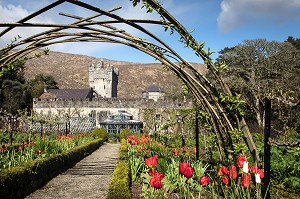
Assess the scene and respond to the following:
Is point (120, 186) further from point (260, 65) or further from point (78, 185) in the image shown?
point (260, 65)

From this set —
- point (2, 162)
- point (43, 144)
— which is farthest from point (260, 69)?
point (2, 162)

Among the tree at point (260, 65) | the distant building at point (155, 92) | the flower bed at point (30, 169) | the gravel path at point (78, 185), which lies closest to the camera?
the flower bed at point (30, 169)

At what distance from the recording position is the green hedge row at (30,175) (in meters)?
5.82

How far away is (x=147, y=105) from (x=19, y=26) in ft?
95.2

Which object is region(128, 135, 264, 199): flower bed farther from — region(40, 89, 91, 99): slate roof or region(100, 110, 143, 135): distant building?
region(40, 89, 91, 99): slate roof

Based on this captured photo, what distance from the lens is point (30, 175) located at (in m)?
6.89

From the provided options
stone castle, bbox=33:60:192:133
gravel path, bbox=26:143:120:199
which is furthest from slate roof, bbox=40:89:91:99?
gravel path, bbox=26:143:120:199

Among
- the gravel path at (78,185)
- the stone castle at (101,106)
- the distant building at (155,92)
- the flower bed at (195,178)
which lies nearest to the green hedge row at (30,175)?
the gravel path at (78,185)

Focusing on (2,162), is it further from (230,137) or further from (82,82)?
(82,82)

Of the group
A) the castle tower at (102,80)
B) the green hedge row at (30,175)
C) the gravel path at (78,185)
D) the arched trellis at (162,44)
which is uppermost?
the castle tower at (102,80)

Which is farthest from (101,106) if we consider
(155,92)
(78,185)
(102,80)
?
(78,185)

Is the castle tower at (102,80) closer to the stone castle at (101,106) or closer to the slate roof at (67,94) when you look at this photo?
the slate roof at (67,94)

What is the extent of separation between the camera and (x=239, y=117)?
3949 mm

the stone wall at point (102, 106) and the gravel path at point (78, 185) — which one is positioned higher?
the stone wall at point (102, 106)
